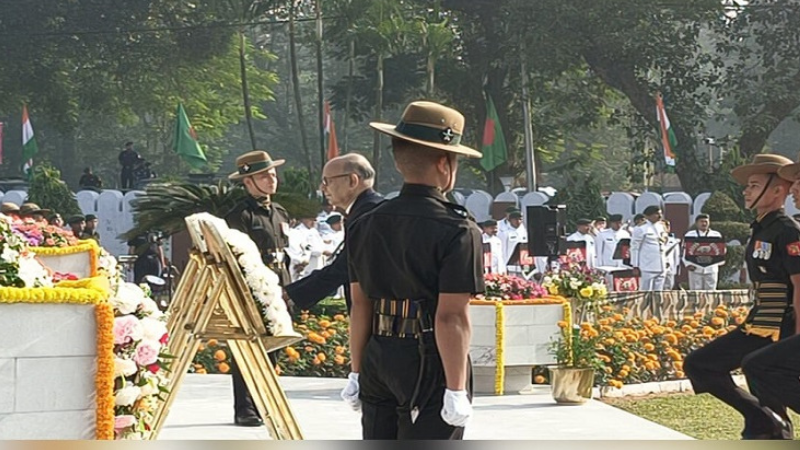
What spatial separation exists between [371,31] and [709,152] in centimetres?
1260

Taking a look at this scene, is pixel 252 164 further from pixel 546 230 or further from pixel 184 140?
pixel 184 140

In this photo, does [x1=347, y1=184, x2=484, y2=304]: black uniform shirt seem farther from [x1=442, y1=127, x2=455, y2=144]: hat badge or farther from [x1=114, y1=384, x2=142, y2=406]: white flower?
[x1=114, y1=384, x2=142, y2=406]: white flower

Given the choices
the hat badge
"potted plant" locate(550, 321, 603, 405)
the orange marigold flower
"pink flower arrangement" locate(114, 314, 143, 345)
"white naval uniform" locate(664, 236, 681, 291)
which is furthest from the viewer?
"white naval uniform" locate(664, 236, 681, 291)

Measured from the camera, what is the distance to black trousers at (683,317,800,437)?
8141mm

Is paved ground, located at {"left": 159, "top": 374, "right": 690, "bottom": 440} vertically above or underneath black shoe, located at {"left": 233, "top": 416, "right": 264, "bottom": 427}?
underneath

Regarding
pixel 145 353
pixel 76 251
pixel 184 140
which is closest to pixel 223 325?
pixel 145 353

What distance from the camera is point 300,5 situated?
54281mm

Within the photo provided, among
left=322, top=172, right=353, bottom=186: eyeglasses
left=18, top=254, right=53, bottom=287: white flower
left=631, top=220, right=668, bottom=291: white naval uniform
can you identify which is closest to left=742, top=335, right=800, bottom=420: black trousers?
left=322, top=172, right=353, bottom=186: eyeglasses

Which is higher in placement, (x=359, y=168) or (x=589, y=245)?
(x=359, y=168)

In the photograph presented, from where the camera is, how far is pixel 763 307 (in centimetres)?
805

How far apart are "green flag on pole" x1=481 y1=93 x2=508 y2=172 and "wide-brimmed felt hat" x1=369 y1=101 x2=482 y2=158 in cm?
4116

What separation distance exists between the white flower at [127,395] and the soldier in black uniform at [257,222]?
3395mm

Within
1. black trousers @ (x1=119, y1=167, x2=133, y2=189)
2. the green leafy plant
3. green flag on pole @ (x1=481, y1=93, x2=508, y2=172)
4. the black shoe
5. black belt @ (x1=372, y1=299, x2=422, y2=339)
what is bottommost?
the black shoe

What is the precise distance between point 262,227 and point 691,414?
11.8 feet
